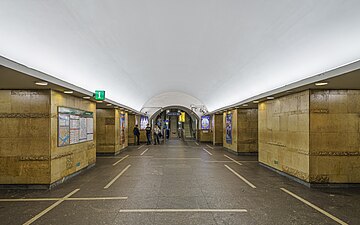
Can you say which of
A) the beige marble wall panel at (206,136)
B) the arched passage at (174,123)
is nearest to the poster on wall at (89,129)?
the beige marble wall panel at (206,136)

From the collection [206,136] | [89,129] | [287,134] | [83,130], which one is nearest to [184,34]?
[287,134]

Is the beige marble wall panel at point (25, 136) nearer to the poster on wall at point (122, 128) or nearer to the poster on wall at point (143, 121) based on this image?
the poster on wall at point (122, 128)

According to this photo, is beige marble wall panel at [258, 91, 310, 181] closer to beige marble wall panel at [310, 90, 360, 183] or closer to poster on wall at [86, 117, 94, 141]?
beige marble wall panel at [310, 90, 360, 183]

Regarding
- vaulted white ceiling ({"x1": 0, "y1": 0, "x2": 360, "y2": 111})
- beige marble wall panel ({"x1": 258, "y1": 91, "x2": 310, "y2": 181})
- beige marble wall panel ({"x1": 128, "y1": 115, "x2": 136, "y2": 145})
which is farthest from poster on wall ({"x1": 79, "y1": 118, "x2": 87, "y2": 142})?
beige marble wall panel ({"x1": 128, "y1": 115, "x2": 136, "y2": 145})

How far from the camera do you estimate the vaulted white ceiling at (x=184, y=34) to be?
16.5 feet

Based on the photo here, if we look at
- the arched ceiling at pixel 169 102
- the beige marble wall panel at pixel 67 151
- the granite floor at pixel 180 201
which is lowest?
the granite floor at pixel 180 201

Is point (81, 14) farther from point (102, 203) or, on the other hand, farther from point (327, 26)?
point (327, 26)

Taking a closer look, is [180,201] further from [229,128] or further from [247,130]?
[229,128]

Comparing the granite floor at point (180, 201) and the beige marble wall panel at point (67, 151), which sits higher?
the beige marble wall panel at point (67, 151)

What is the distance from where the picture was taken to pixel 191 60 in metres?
11.7

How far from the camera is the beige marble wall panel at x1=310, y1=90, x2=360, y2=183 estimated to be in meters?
7.50

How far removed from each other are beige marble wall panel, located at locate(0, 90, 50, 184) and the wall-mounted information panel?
0.61 meters

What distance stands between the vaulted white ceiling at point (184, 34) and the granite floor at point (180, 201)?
137 inches

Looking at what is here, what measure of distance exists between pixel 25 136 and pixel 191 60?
7.53 meters
